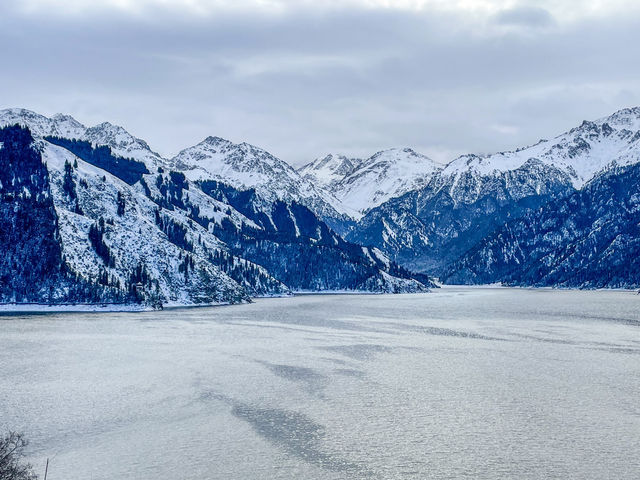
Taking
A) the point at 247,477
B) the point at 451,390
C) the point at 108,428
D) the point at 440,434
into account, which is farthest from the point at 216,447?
the point at 451,390

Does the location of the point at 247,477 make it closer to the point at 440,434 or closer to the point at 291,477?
the point at 291,477

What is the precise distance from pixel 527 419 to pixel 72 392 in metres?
55.1

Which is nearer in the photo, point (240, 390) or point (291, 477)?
point (291, 477)

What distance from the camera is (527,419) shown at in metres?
66.1

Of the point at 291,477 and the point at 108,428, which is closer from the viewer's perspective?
the point at 291,477

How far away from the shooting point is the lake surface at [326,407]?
5162 centimetres

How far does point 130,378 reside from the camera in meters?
90.9

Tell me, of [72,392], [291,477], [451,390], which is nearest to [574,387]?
[451,390]

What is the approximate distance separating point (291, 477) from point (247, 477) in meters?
3.39

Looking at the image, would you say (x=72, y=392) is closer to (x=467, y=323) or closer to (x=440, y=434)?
(x=440, y=434)

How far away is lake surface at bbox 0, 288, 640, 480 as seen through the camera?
5162cm

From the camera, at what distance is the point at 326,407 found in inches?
2815

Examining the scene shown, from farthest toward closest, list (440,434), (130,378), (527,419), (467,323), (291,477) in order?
(467,323) → (130,378) → (527,419) → (440,434) → (291,477)

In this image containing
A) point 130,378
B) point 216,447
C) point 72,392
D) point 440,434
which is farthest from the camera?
point 130,378
